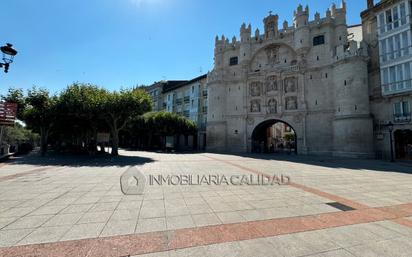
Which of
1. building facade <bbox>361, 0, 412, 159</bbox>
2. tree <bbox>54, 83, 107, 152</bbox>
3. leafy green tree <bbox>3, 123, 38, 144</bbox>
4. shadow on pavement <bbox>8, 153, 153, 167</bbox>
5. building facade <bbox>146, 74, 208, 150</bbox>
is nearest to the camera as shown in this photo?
shadow on pavement <bbox>8, 153, 153, 167</bbox>

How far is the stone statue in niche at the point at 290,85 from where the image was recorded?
32781mm

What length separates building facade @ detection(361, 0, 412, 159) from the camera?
21922 mm

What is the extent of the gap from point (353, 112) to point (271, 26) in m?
18.9

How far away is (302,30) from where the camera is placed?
31.3 metres

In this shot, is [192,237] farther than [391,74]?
No

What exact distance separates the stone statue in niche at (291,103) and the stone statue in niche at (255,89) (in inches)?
195

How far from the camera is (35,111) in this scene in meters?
22.0

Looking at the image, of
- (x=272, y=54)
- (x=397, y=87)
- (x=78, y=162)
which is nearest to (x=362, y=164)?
(x=397, y=87)

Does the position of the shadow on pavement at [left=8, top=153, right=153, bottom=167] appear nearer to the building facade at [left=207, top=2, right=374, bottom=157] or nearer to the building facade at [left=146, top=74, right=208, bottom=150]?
the building facade at [left=207, top=2, right=374, bottom=157]

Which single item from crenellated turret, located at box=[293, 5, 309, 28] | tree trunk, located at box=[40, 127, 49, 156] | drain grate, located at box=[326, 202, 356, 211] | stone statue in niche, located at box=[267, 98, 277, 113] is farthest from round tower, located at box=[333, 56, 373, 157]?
tree trunk, located at box=[40, 127, 49, 156]

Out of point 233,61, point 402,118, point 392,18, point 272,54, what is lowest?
point 402,118

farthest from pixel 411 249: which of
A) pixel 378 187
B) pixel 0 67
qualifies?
pixel 0 67

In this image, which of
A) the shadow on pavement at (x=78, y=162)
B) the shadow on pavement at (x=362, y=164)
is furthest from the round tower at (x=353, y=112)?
the shadow on pavement at (x=78, y=162)

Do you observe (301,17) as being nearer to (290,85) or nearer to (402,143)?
(290,85)
